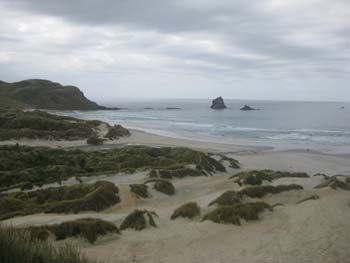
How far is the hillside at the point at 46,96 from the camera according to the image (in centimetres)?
9962

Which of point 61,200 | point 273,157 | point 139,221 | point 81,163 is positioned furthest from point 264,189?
point 273,157

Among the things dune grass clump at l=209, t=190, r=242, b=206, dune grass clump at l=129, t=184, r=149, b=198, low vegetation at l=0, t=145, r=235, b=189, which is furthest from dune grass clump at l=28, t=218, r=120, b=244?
low vegetation at l=0, t=145, r=235, b=189

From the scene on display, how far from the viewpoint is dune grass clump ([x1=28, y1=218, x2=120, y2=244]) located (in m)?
9.35

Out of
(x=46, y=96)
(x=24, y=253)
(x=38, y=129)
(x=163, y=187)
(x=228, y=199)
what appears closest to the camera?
(x=24, y=253)

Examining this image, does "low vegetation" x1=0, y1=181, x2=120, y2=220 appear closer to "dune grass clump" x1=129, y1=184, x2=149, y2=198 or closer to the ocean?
"dune grass clump" x1=129, y1=184, x2=149, y2=198

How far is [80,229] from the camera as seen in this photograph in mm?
9594

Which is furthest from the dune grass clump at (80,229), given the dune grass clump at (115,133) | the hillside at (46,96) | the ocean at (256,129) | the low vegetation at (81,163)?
the hillside at (46,96)

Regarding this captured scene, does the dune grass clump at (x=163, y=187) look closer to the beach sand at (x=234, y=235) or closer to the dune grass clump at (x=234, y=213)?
the beach sand at (x=234, y=235)

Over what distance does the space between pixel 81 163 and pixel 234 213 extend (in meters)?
11.6

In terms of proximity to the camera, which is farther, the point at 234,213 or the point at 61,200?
the point at 61,200

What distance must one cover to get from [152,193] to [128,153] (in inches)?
361

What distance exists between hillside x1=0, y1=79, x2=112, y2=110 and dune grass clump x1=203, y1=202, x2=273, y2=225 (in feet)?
298

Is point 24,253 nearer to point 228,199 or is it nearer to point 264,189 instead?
point 228,199

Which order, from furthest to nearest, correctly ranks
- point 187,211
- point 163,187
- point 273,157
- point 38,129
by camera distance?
point 38,129
point 273,157
point 163,187
point 187,211
